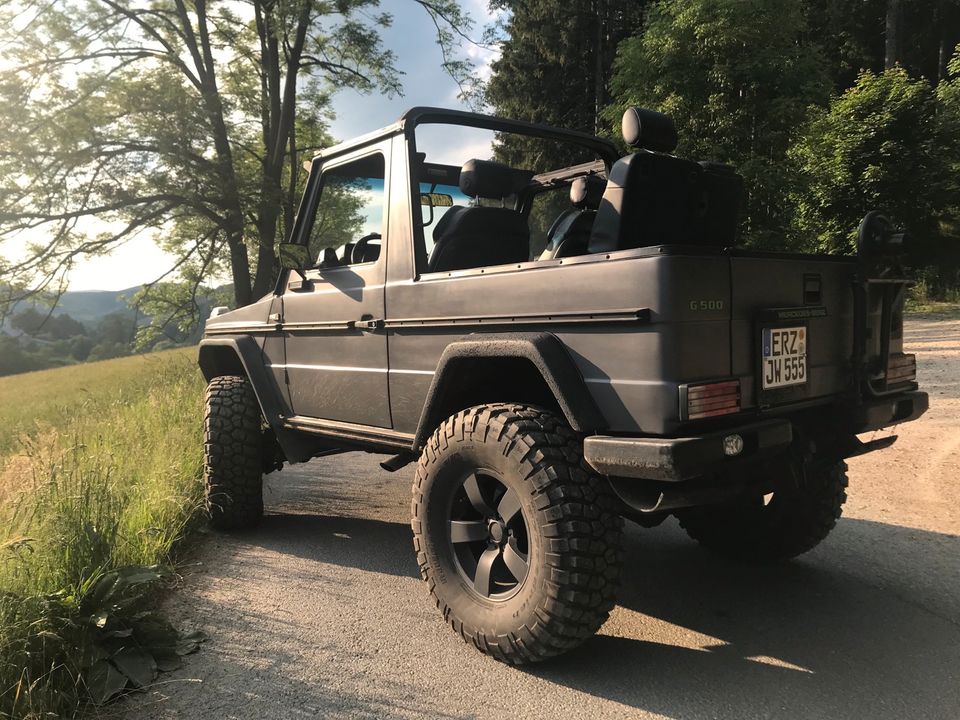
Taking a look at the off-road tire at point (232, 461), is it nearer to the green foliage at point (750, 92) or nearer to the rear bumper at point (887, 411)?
the rear bumper at point (887, 411)

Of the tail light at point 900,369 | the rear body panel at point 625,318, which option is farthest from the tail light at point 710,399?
the tail light at point 900,369

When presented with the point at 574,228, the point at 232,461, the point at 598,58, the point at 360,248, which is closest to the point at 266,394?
the point at 232,461

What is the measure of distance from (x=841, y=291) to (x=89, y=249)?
16.5m

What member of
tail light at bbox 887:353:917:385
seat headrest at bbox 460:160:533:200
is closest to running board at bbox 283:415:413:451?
seat headrest at bbox 460:160:533:200

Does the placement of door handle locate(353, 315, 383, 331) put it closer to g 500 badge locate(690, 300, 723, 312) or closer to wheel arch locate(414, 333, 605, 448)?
wheel arch locate(414, 333, 605, 448)

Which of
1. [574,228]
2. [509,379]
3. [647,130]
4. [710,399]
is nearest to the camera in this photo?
[710,399]

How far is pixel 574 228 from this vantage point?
3244mm

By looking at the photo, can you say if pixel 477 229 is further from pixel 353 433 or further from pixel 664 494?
pixel 664 494

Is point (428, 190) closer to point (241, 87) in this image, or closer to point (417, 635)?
point (417, 635)

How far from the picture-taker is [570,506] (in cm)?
231

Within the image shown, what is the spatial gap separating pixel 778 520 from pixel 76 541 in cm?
349

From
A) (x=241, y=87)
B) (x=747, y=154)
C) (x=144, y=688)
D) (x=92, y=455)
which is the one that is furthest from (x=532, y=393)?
(x=241, y=87)

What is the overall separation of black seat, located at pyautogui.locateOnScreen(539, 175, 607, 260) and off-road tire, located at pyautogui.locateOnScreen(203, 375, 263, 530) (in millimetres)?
2262

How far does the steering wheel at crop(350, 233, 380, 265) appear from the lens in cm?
357
